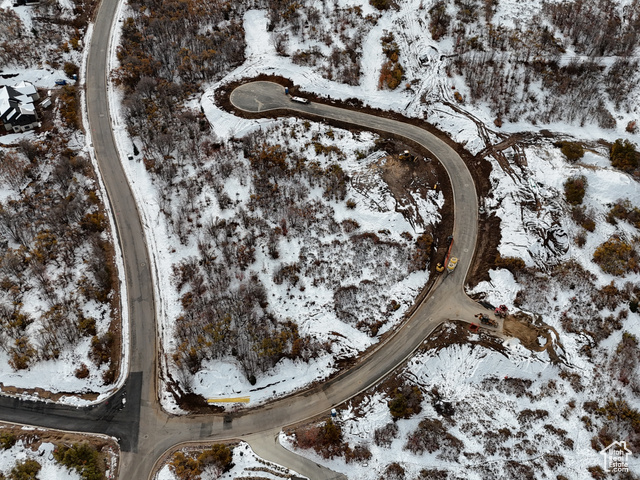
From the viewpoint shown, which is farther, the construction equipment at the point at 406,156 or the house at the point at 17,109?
the house at the point at 17,109

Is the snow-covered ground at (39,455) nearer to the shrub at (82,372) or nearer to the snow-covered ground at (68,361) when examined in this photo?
the snow-covered ground at (68,361)

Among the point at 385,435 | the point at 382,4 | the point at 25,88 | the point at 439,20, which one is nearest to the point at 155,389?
the point at 385,435

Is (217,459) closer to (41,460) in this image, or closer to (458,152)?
(41,460)

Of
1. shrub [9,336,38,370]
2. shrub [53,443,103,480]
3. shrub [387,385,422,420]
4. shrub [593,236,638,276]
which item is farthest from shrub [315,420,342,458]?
shrub [593,236,638,276]

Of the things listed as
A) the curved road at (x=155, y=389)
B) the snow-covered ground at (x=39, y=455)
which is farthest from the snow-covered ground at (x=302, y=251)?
the snow-covered ground at (x=39, y=455)

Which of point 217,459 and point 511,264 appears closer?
point 217,459

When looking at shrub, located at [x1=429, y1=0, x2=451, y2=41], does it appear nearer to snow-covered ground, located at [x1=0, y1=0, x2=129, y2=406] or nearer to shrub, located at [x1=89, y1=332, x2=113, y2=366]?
snow-covered ground, located at [x1=0, y1=0, x2=129, y2=406]

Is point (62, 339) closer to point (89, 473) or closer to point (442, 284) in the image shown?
point (89, 473)
